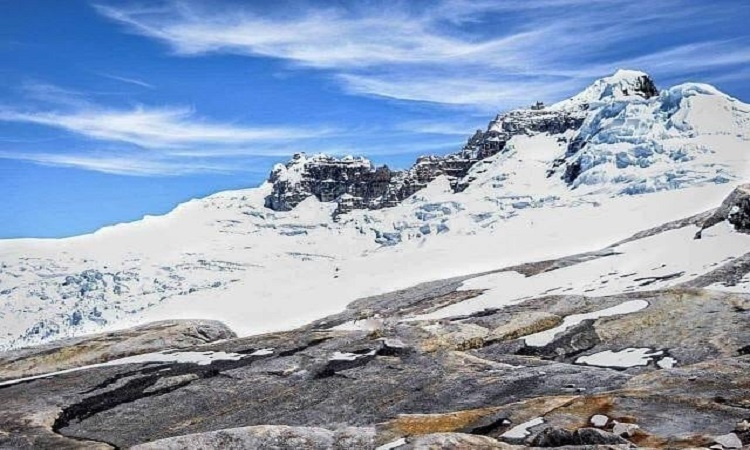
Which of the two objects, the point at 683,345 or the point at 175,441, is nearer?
the point at 175,441

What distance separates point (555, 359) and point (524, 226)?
165 metres

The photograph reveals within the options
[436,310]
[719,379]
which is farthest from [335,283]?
[719,379]

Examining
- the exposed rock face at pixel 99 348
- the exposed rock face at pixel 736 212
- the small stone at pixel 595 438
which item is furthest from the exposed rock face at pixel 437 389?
the exposed rock face at pixel 736 212

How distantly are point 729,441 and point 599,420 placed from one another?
381 cm

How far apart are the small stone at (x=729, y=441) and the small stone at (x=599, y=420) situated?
10.5 feet

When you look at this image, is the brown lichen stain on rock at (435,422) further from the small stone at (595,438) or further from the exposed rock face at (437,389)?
the small stone at (595,438)

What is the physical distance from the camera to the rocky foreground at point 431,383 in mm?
19547

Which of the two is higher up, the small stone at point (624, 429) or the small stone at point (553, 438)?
the small stone at point (553, 438)

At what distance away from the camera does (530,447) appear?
1773cm

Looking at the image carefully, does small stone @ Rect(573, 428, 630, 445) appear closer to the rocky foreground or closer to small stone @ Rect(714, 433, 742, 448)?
the rocky foreground

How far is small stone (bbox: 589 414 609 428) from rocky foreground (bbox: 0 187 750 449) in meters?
0.08

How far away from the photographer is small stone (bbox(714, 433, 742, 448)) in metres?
16.5

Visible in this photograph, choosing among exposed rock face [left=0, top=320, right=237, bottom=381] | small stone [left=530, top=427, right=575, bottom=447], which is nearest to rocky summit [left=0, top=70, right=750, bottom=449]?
small stone [left=530, top=427, right=575, bottom=447]

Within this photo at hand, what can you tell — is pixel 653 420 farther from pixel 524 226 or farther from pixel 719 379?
pixel 524 226
